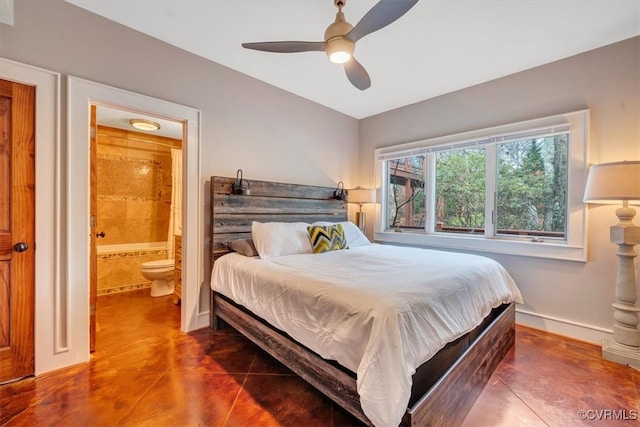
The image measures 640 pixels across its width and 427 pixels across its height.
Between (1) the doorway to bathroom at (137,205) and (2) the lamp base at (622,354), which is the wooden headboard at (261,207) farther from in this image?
(2) the lamp base at (622,354)

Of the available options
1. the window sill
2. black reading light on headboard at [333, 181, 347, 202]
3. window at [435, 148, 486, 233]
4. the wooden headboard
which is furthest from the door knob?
window at [435, 148, 486, 233]

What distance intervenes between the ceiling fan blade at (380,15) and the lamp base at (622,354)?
2.94 metres

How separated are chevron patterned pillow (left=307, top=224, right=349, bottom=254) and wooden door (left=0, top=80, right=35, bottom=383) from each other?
2.15 meters

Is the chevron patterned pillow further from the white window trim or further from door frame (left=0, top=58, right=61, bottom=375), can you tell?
door frame (left=0, top=58, right=61, bottom=375)

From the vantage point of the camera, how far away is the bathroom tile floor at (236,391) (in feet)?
5.09

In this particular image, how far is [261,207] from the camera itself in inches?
122

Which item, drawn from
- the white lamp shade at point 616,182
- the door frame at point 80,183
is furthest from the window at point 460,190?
the door frame at point 80,183

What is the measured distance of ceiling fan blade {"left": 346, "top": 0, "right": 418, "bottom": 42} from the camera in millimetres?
1497

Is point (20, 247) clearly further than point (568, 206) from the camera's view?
No

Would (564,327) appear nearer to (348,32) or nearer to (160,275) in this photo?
(348,32)

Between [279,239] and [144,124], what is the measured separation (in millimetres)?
2736

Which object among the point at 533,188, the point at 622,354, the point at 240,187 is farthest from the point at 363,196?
the point at 622,354

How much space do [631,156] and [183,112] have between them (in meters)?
3.94

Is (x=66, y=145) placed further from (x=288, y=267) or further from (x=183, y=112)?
(x=288, y=267)
